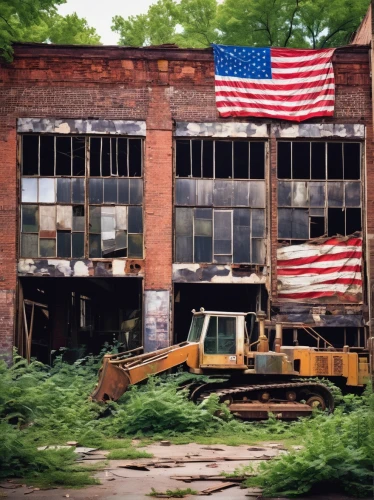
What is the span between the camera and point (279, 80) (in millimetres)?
32031

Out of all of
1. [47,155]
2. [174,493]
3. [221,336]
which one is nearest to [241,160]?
[47,155]

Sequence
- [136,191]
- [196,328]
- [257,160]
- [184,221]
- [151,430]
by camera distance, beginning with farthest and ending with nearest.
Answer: [257,160], [184,221], [136,191], [196,328], [151,430]

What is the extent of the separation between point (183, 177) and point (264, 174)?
283cm

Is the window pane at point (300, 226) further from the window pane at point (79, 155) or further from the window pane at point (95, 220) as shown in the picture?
the window pane at point (79, 155)

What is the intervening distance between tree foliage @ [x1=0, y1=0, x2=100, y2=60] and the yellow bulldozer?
10.7 metres

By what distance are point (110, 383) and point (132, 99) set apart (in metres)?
11.5

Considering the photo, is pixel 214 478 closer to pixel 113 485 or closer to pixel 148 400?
pixel 113 485

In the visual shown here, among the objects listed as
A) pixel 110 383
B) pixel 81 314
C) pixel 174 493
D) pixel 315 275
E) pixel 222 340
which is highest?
pixel 315 275

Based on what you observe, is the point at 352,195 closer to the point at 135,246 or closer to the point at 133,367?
the point at 135,246

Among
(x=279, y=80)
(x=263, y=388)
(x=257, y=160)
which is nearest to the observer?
(x=263, y=388)

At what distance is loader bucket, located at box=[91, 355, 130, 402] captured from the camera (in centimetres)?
2409

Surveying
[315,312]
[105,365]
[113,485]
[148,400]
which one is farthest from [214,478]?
[315,312]

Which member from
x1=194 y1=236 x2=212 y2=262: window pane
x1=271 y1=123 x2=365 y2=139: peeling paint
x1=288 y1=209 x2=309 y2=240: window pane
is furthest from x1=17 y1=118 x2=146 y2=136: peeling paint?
x1=288 y1=209 x2=309 y2=240: window pane

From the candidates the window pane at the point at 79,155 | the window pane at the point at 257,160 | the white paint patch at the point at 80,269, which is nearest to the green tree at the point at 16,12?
the window pane at the point at 79,155
